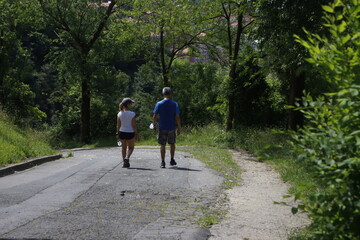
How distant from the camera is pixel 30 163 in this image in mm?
11688

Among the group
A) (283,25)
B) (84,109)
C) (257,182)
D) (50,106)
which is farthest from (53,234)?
Answer: (50,106)

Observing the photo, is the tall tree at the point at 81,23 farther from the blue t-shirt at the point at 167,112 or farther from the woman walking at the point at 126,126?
the blue t-shirt at the point at 167,112

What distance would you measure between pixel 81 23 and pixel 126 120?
61.7ft

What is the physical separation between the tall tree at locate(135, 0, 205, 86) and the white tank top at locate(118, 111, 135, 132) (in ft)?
46.2

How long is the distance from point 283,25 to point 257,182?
272 inches

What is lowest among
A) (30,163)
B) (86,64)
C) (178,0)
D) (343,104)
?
(30,163)

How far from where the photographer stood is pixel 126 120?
11305 millimetres

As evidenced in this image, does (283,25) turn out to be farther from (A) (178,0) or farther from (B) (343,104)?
(A) (178,0)

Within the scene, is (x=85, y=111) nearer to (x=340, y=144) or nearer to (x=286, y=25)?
(x=286, y=25)

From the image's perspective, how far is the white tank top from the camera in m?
11.3

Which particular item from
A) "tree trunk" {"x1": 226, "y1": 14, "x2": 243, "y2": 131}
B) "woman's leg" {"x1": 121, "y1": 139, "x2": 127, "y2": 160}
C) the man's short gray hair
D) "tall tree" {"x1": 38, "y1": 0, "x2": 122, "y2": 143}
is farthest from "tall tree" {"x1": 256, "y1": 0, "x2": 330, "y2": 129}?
"tall tree" {"x1": 38, "y1": 0, "x2": 122, "y2": 143}

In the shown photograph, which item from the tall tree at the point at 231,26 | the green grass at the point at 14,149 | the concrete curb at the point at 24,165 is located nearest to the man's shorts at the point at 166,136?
the concrete curb at the point at 24,165

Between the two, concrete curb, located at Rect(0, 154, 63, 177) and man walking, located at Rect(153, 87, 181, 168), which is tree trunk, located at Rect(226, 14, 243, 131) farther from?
man walking, located at Rect(153, 87, 181, 168)

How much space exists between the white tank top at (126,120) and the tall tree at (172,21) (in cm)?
1407
